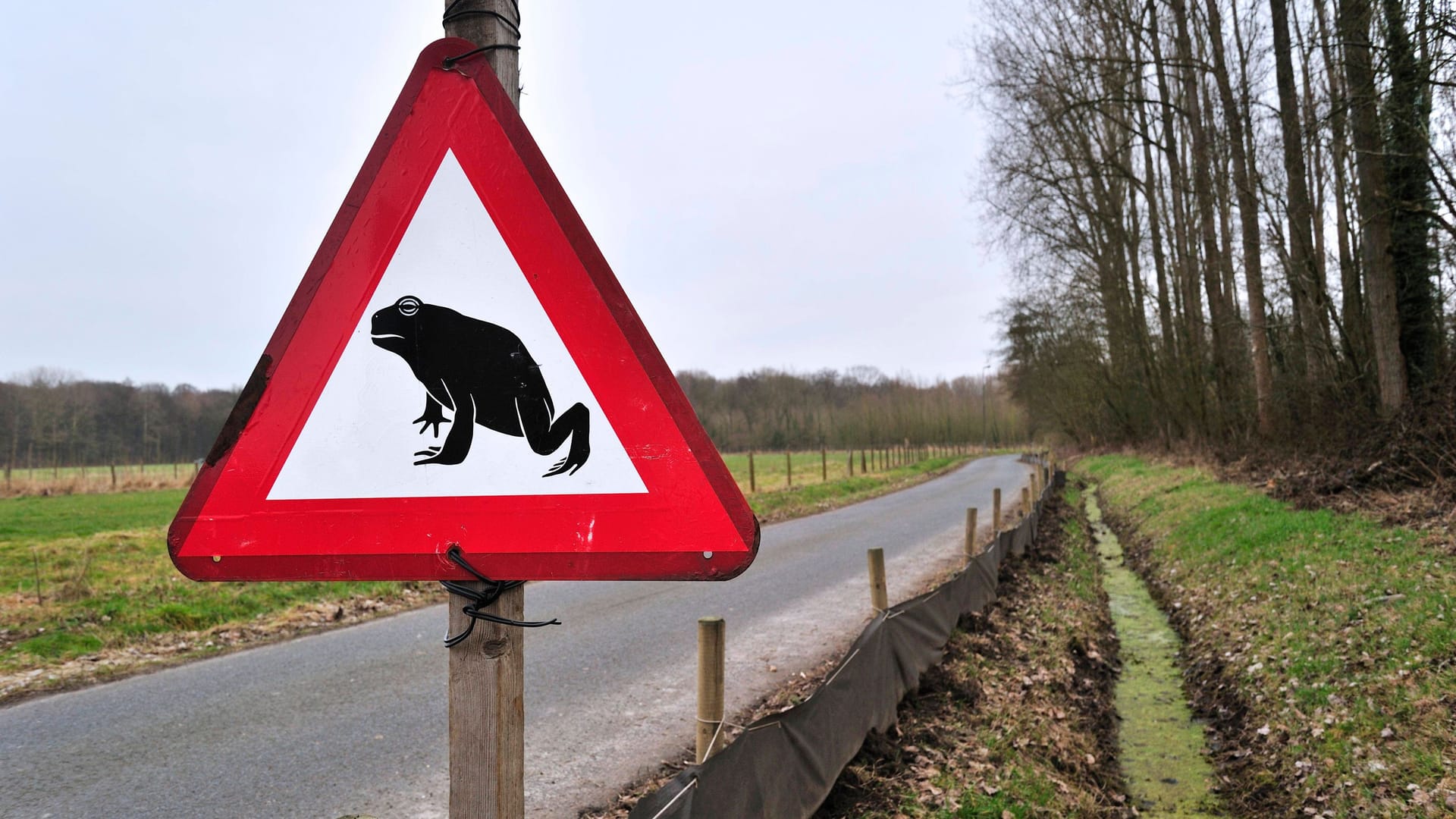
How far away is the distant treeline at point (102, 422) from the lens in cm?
5153

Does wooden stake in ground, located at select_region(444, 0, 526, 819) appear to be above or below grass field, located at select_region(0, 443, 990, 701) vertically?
above

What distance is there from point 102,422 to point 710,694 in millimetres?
72202

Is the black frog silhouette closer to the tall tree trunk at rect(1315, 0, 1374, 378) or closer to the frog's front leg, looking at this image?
the frog's front leg

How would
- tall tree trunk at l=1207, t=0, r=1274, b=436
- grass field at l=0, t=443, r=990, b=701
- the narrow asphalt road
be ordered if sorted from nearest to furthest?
the narrow asphalt road < grass field at l=0, t=443, r=990, b=701 < tall tree trunk at l=1207, t=0, r=1274, b=436

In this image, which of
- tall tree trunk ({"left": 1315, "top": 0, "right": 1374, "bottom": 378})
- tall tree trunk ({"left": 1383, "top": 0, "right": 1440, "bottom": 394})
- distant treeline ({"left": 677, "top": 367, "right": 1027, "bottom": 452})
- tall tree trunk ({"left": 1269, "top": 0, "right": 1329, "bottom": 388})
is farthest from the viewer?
distant treeline ({"left": 677, "top": 367, "right": 1027, "bottom": 452})

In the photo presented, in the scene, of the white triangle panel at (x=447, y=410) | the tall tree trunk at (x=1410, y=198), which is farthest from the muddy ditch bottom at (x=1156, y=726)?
the white triangle panel at (x=447, y=410)

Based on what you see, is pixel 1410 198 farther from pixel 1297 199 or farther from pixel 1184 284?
pixel 1184 284

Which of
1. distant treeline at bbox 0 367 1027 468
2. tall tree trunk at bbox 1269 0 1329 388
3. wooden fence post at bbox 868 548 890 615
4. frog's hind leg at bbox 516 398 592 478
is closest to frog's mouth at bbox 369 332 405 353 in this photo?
frog's hind leg at bbox 516 398 592 478

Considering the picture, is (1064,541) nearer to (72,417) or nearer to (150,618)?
(150,618)

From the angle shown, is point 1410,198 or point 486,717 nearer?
point 486,717

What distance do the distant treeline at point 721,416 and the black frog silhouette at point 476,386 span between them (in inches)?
1086

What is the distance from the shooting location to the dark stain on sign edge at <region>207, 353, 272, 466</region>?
142cm

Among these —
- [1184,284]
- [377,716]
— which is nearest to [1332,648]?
[377,716]

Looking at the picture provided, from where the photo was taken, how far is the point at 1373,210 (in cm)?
1069
